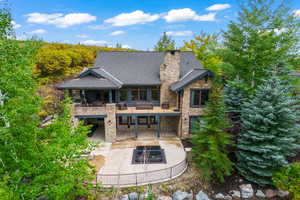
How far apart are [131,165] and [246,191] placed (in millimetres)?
6962

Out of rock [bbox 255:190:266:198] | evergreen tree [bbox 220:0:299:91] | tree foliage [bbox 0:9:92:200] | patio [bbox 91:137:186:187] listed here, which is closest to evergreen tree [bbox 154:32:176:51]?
evergreen tree [bbox 220:0:299:91]

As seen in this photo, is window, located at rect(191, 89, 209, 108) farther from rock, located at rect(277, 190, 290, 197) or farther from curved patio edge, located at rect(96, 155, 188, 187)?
rock, located at rect(277, 190, 290, 197)

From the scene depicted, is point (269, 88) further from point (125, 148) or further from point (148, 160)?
point (125, 148)

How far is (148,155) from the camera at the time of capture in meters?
11.3

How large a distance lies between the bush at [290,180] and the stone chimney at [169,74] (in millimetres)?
9696

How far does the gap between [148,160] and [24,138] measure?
24.0 feet

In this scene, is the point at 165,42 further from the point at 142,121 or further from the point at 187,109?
the point at 187,109

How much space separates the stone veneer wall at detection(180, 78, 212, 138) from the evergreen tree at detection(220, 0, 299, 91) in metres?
2.42

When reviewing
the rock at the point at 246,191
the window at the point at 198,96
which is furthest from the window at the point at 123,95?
the rock at the point at 246,191

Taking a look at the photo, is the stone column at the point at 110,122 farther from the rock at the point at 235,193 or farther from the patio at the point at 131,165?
the rock at the point at 235,193

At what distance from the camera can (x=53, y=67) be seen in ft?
72.7

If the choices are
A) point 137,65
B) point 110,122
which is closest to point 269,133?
point 110,122

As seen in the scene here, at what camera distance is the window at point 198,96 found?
13.4m

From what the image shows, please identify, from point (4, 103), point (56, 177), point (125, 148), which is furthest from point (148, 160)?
point (4, 103)
